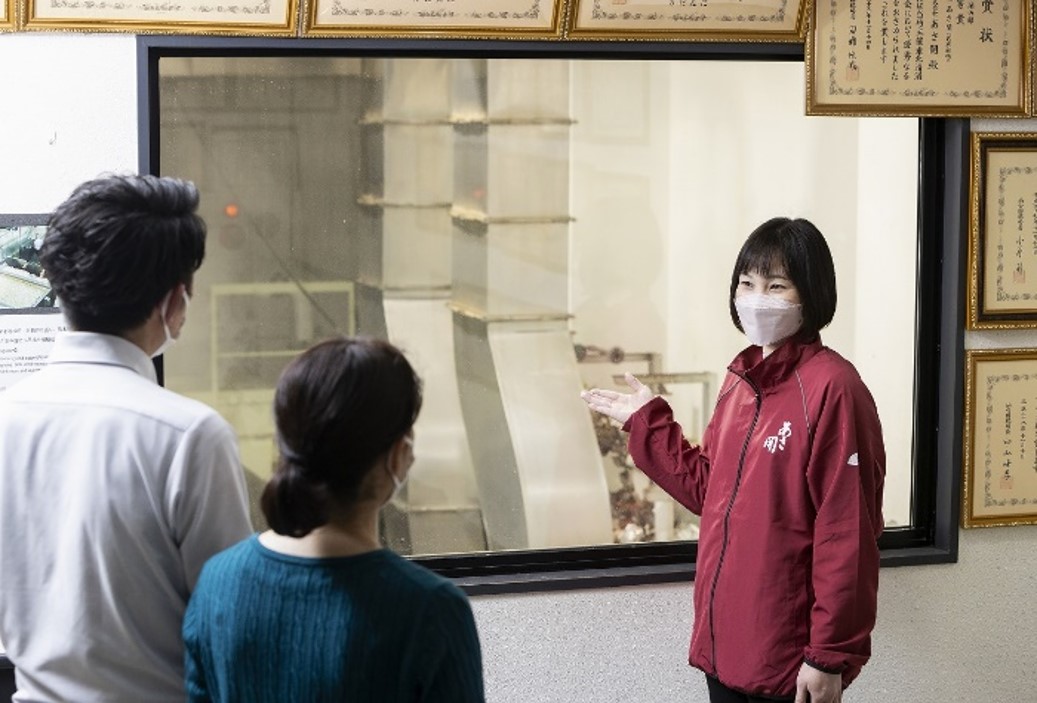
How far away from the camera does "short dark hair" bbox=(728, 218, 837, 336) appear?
2418 millimetres

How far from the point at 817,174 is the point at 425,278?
104 centimetres

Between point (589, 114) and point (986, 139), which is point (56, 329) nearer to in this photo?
point (589, 114)

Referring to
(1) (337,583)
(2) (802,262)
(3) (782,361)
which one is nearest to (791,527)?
(3) (782,361)

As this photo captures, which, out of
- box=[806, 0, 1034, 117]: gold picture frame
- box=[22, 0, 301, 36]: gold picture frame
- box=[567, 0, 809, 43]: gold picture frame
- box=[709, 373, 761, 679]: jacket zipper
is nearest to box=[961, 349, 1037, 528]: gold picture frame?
box=[806, 0, 1034, 117]: gold picture frame

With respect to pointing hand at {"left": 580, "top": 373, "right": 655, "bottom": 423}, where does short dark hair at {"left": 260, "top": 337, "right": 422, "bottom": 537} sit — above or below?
above

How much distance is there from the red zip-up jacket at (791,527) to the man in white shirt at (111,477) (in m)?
1.16

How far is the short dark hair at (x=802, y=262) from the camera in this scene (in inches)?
95.2

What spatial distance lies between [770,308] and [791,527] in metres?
0.39

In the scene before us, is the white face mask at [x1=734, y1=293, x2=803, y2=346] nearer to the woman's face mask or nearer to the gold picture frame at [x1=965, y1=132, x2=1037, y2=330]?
the woman's face mask

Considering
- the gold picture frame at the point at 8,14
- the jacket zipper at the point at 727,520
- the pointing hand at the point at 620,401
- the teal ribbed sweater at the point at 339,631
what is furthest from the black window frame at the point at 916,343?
Answer: the teal ribbed sweater at the point at 339,631

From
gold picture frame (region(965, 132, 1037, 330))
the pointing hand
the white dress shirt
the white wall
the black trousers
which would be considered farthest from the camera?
gold picture frame (region(965, 132, 1037, 330))

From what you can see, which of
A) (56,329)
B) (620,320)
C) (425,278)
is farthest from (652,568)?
(56,329)

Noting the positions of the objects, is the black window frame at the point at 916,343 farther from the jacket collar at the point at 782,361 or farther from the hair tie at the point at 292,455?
the hair tie at the point at 292,455

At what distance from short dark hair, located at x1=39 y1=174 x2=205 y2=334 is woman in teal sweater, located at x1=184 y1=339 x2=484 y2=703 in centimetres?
25
